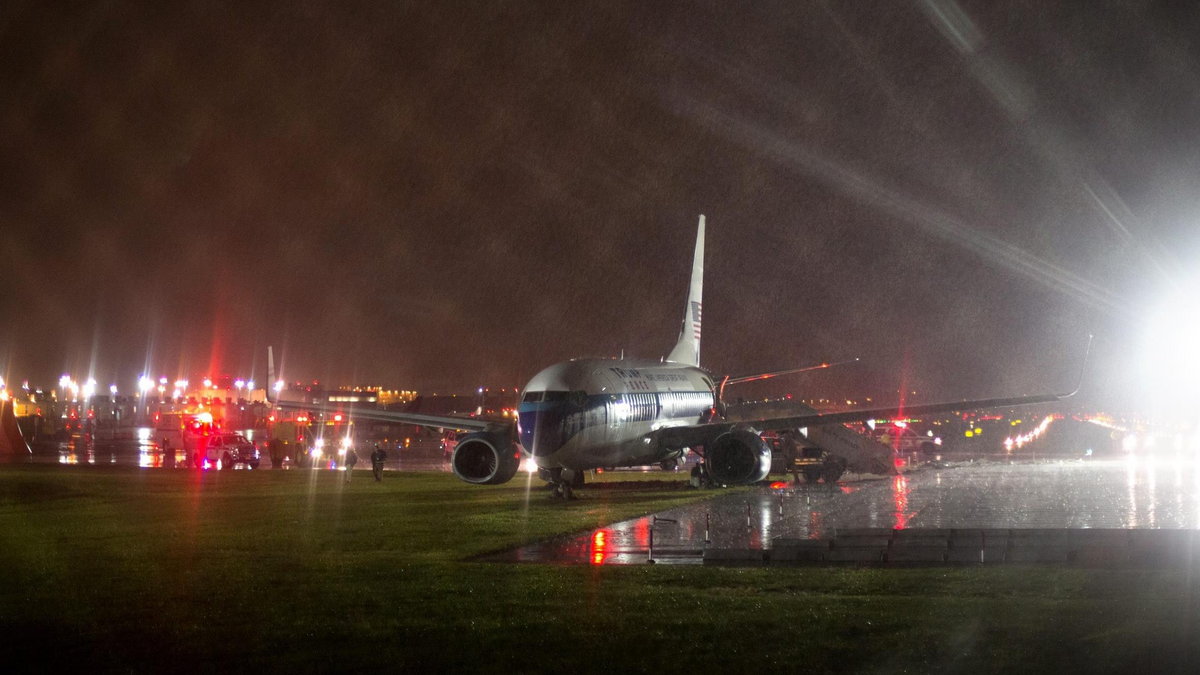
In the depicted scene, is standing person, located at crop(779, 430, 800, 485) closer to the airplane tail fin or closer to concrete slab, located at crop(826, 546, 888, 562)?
the airplane tail fin

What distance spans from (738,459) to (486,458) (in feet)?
29.0

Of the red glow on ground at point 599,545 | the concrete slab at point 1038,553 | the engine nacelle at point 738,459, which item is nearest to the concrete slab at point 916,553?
the concrete slab at point 1038,553

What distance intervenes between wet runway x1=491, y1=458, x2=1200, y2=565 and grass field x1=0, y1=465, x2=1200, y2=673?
2.40 m

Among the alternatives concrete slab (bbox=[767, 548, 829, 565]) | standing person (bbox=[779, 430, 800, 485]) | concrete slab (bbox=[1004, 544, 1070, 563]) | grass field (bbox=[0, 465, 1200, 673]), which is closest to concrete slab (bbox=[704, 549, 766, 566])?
concrete slab (bbox=[767, 548, 829, 565])

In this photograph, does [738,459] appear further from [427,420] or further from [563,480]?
[427,420]

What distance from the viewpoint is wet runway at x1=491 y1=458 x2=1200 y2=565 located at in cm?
2359

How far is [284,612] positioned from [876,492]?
28.7 metres

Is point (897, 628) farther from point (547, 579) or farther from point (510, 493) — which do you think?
point (510, 493)

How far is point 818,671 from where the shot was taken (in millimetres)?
11992

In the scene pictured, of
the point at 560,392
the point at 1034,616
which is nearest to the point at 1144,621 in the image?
the point at 1034,616

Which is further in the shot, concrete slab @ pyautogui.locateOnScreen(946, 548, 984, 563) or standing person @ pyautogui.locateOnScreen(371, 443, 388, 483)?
standing person @ pyautogui.locateOnScreen(371, 443, 388, 483)

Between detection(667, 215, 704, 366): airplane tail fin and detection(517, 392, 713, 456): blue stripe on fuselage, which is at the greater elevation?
detection(667, 215, 704, 366): airplane tail fin

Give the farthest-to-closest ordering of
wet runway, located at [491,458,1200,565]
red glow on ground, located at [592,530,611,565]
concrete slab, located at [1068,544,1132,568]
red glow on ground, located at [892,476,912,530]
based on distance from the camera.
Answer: red glow on ground, located at [892,476,912,530] < wet runway, located at [491,458,1200,565] < red glow on ground, located at [592,530,611,565] < concrete slab, located at [1068,544,1132,568]

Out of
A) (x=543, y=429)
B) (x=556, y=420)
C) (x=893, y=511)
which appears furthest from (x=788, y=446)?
(x=893, y=511)
